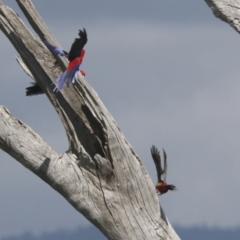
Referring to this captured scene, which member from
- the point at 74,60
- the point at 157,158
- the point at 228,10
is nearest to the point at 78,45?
the point at 74,60

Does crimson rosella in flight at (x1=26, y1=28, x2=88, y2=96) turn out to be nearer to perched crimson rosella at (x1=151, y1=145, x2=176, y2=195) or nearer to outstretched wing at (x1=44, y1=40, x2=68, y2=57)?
outstretched wing at (x1=44, y1=40, x2=68, y2=57)

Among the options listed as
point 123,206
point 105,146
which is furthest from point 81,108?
point 123,206

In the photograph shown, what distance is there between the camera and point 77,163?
27.0 feet

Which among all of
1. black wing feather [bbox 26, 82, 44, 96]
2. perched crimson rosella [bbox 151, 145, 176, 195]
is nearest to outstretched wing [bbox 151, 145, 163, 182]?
perched crimson rosella [bbox 151, 145, 176, 195]

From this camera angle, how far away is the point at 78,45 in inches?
299

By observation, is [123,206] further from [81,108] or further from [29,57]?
[29,57]

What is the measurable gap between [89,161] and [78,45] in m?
1.13

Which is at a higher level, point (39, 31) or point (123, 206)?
point (39, 31)

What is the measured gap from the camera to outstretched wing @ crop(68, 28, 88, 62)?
749 cm

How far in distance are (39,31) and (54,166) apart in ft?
3.88

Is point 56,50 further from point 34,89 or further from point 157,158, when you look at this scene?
point 157,158

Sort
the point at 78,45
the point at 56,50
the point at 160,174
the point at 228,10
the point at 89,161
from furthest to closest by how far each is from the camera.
→ 1. the point at 160,174
2. the point at 89,161
3. the point at 56,50
4. the point at 228,10
5. the point at 78,45

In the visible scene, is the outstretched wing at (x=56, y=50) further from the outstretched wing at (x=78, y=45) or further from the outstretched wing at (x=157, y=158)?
the outstretched wing at (x=157, y=158)

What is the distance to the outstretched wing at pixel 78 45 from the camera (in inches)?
295
